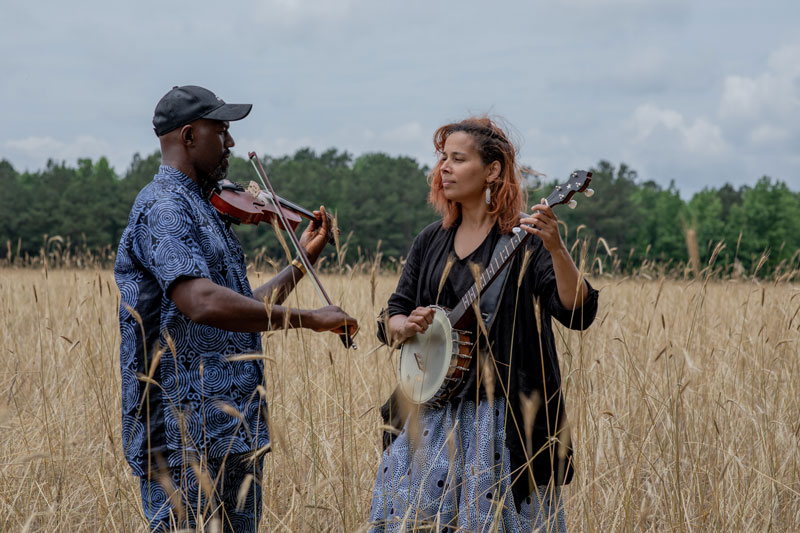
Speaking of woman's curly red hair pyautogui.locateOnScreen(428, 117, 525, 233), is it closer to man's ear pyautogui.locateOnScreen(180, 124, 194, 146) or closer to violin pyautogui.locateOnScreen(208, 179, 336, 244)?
violin pyautogui.locateOnScreen(208, 179, 336, 244)

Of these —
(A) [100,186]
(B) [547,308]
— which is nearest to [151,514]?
(B) [547,308]

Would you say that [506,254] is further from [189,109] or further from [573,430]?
[573,430]

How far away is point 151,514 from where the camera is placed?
208 centimetres

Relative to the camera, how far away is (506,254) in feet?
7.58

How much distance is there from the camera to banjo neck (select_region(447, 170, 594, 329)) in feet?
7.50

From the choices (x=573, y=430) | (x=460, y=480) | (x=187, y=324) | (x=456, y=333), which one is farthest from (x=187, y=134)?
(x=573, y=430)

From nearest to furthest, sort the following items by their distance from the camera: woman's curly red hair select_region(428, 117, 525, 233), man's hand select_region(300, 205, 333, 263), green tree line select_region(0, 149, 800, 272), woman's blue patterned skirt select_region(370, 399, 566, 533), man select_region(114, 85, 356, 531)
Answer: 1. man select_region(114, 85, 356, 531)
2. woman's blue patterned skirt select_region(370, 399, 566, 533)
3. woman's curly red hair select_region(428, 117, 525, 233)
4. man's hand select_region(300, 205, 333, 263)
5. green tree line select_region(0, 149, 800, 272)

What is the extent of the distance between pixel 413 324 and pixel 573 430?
1394 millimetres

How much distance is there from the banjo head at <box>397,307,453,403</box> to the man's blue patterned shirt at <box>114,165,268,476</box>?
562 mm

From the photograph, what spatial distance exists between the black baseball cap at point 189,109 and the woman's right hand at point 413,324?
0.83m

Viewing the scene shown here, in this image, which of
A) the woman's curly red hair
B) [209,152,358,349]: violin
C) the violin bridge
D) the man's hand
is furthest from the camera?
the violin bridge

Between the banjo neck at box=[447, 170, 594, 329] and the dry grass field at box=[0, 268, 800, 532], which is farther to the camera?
the dry grass field at box=[0, 268, 800, 532]

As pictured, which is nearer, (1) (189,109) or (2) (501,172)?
(1) (189,109)

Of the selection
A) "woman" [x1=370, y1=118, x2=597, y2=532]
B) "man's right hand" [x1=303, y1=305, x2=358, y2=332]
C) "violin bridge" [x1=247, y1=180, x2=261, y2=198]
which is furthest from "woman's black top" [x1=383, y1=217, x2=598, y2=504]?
"violin bridge" [x1=247, y1=180, x2=261, y2=198]
